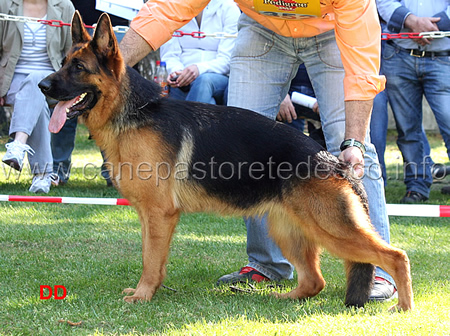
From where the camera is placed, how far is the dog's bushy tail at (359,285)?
3.40m

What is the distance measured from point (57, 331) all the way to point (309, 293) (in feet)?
5.37

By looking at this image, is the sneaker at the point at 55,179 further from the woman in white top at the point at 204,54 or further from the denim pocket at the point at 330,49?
the denim pocket at the point at 330,49

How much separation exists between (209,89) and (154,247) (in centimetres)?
353

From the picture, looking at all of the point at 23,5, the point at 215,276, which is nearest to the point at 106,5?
the point at 23,5

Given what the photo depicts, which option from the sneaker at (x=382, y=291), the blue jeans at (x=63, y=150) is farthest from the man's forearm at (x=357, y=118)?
the blue jeans at (x=63, y=150)

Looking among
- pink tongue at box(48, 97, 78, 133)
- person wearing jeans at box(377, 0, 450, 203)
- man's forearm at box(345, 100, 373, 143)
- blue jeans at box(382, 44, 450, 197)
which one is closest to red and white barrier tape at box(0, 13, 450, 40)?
person wearing jeans at box(377, 0, 450, 203)

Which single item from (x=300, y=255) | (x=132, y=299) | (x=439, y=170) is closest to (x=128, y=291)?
(x=132, y=299)

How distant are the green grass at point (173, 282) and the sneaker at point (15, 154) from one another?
51cm

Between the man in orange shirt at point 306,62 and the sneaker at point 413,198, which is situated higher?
the man in orange shirt at point 306,62

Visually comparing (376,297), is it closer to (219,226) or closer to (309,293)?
(309,293)

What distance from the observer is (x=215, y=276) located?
4.21 meters

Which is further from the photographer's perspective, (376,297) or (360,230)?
(376,297)

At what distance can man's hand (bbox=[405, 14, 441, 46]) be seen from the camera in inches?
262

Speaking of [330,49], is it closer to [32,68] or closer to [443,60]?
[443,60]
